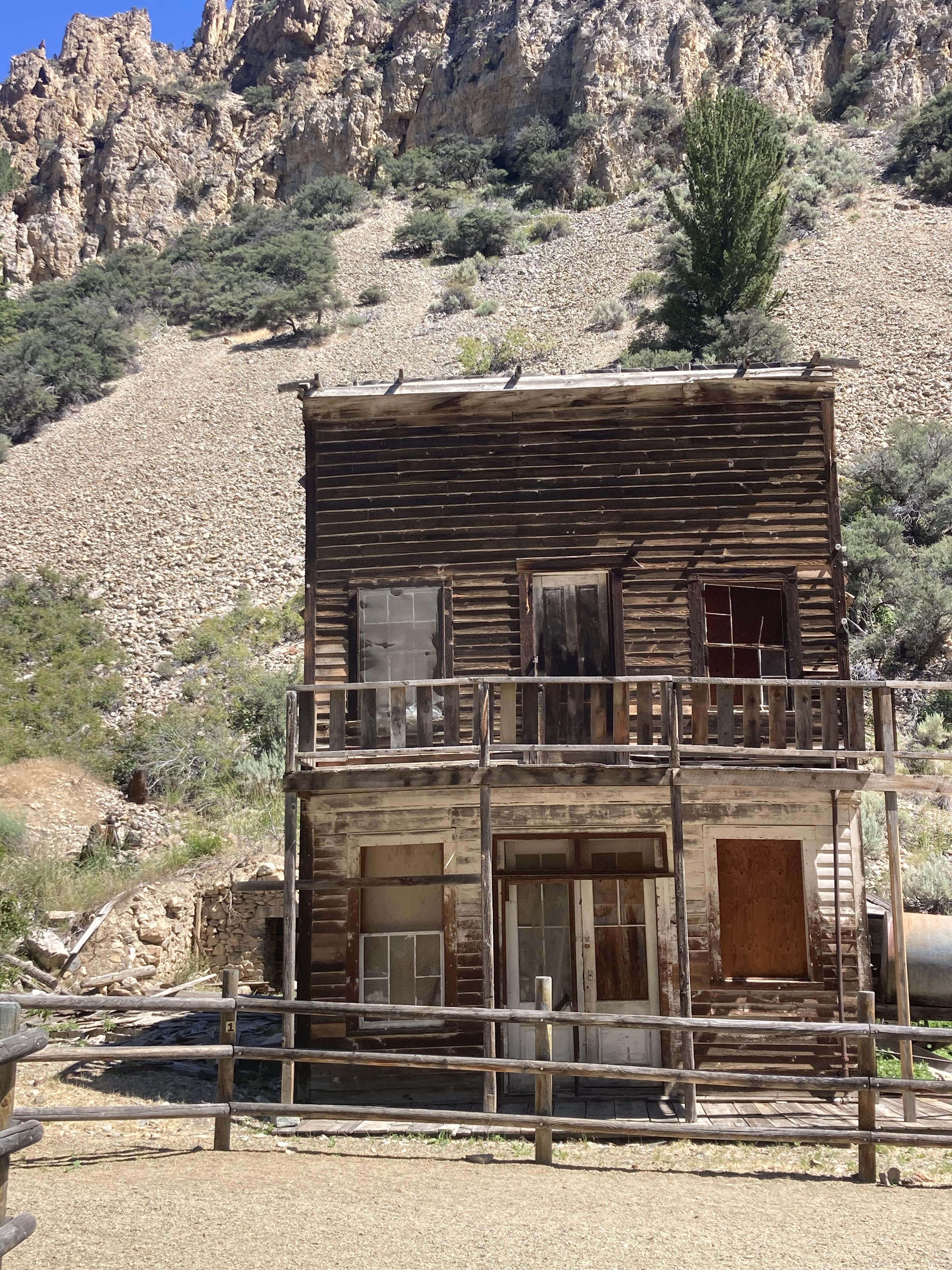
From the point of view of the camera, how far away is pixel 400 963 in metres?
11.8

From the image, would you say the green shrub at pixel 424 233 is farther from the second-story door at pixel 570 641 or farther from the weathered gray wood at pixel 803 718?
the weathered gray wood at pixel 803 718

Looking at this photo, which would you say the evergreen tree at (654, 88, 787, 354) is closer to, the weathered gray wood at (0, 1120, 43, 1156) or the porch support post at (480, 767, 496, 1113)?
the porch support post at (480, 767, 496, 1113)

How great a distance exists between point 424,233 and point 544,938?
51334 millimetres

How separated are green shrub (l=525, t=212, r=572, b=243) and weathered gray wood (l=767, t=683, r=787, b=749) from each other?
1924 inches

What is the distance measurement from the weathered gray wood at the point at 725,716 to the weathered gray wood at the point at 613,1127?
349 centimetres

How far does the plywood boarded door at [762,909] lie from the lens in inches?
462

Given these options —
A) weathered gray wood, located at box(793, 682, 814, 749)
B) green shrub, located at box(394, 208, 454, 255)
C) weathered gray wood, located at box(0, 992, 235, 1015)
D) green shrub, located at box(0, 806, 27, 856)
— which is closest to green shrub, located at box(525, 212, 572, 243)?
green shrub, located at box(394, 208, 454, 255)

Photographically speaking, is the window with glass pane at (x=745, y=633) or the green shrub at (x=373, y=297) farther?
the green shrub at (x=373, y=297)

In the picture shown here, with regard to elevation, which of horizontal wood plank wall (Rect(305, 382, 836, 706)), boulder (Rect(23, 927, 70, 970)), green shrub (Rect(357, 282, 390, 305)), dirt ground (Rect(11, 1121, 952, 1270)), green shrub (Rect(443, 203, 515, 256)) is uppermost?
green shrub (Rect(443, 203, 515, 256))

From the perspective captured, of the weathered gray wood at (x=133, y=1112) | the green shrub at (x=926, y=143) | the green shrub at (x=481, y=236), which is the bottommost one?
the weathered gray wood at (x=133, y=1112)

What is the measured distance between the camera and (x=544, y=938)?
11.9 meters

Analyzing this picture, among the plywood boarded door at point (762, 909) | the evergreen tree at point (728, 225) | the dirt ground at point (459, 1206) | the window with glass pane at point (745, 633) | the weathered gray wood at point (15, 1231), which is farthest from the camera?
the evergreen tree at point (728, 225)

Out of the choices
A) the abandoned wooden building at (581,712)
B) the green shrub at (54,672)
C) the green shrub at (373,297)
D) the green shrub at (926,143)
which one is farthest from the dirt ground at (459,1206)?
Answer: the green shrub at (926,143)

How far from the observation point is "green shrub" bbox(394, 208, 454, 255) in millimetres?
56875
